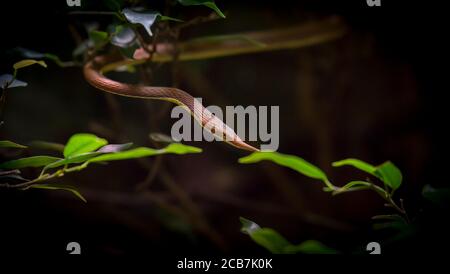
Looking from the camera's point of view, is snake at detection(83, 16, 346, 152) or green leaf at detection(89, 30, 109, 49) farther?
green leaf at detection(89, 30, 109, 49)

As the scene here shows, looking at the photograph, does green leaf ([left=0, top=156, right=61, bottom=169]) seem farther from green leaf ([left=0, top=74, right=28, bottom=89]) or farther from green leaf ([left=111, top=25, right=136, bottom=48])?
green leaf ([left=111, top=25, right=136, bottom=48])

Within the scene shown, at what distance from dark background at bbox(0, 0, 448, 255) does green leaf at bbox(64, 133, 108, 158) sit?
0.52m

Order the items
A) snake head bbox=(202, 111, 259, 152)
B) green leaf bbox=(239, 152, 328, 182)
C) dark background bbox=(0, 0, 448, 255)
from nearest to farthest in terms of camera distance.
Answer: green leaf bbox=(239, 152, 328, 182) → snake head bbox=(202, 111, 259, 152) → dark background bbox=(0, 0, 448, 255)

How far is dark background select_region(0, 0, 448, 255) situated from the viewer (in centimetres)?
150

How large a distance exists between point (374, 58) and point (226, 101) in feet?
2.33

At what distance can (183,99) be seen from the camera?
0.90m

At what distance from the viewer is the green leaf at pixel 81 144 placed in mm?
748

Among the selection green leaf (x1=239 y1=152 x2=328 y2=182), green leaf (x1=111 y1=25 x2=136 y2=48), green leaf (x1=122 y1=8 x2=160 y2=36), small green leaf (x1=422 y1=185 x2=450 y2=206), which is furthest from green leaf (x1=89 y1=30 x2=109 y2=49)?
small green leaf (x1=422 y1=185 x2=450 y2=206)

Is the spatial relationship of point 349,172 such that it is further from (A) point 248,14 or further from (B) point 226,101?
(A) point 248,14

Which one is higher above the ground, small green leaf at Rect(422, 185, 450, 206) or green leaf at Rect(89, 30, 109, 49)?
green leaf at Rect(89, 30, 109, 49)

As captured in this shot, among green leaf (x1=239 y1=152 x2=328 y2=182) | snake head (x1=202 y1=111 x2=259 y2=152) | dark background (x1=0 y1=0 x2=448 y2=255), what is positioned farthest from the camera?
dark background (x1=0 y1=0 x2=448 y2=255)

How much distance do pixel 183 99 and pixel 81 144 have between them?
0.25 m
